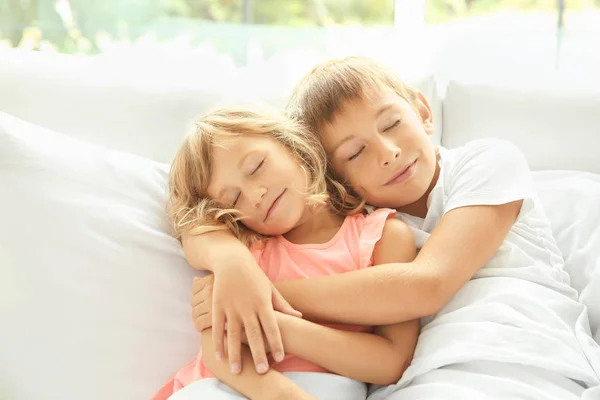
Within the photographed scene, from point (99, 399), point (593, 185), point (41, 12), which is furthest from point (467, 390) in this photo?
point (41, 12)

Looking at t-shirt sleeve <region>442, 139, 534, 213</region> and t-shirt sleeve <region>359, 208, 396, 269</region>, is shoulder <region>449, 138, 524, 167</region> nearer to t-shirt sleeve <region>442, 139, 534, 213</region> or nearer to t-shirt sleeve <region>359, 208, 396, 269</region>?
t-shirt sleeve <region>442, 139, 534, 213</region>

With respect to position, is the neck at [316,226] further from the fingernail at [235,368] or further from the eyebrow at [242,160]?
the fingernail at [235,368]

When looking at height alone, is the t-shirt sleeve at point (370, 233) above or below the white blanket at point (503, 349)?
above

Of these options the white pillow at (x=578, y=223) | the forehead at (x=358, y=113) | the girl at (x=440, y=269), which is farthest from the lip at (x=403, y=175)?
the white pillow at (x=578, y=223)

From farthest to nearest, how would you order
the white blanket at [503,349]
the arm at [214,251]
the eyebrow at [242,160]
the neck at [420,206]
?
the neck at [420,206] < the eyebrow at [242,160] < the arm at [214,251] < the white blanket at [503,349]

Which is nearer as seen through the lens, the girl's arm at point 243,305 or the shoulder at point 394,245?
the girl's arm at point 243,305

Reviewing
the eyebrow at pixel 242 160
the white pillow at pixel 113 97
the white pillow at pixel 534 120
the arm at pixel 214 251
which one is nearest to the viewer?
the arm at pixel 214 251

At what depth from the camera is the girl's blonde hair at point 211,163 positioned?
1.19 meters

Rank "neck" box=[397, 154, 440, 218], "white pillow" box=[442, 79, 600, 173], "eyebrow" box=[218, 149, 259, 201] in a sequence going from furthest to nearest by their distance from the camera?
"white pillow" box=[442, 79, 600, 173], "neck" box=[397, 154, 440, 218], "eyebrow" box=[218, 149, 259, 201]

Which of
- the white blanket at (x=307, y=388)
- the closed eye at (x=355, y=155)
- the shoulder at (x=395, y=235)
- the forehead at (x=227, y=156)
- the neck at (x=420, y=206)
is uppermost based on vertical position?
the forehead at (x=227, y=156)

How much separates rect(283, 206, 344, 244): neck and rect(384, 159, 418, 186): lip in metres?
0.12

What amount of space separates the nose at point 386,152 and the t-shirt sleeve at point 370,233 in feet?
0.29

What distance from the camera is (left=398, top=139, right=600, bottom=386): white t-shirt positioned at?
990 millimetres

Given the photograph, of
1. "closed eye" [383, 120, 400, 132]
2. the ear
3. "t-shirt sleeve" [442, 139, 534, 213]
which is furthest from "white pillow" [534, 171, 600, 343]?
"closed eye" [383, 120, 400, 132]
